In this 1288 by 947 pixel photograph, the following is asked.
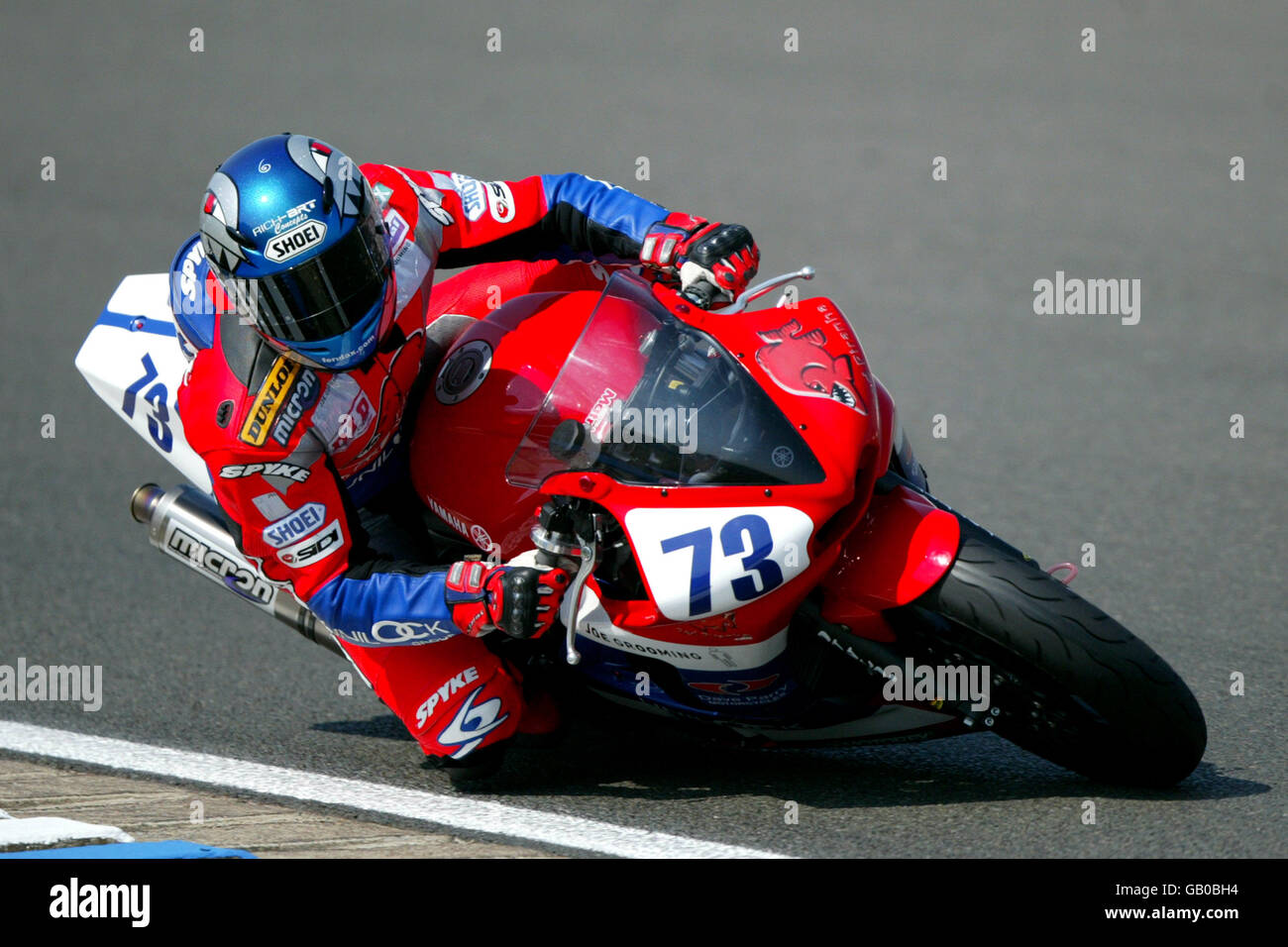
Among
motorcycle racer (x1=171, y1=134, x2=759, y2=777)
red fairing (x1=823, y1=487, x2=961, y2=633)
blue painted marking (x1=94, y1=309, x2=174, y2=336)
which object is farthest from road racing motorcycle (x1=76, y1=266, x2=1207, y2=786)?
blue painted marking (x1=94, y1=309, x2=174, y2=336)

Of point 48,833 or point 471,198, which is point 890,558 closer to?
point 471,198

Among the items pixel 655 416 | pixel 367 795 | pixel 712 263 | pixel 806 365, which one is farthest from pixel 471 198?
pixel 367 795

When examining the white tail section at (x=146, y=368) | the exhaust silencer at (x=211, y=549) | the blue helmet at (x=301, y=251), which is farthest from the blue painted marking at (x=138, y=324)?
the blue helmet at (x=301, y=251)

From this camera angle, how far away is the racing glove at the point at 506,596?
156 inches

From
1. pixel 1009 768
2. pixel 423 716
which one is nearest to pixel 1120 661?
pixel 1009 768

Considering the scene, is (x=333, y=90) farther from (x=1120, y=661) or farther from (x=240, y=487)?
(x=1120, y=661)

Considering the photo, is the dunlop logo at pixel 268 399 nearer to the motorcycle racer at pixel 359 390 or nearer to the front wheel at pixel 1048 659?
the motorcycle racer at pixel 359 390

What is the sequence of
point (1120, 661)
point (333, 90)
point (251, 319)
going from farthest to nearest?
point (333, 90), point (251, 319), point (1120, 661)

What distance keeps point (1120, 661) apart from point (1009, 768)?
679 mm
